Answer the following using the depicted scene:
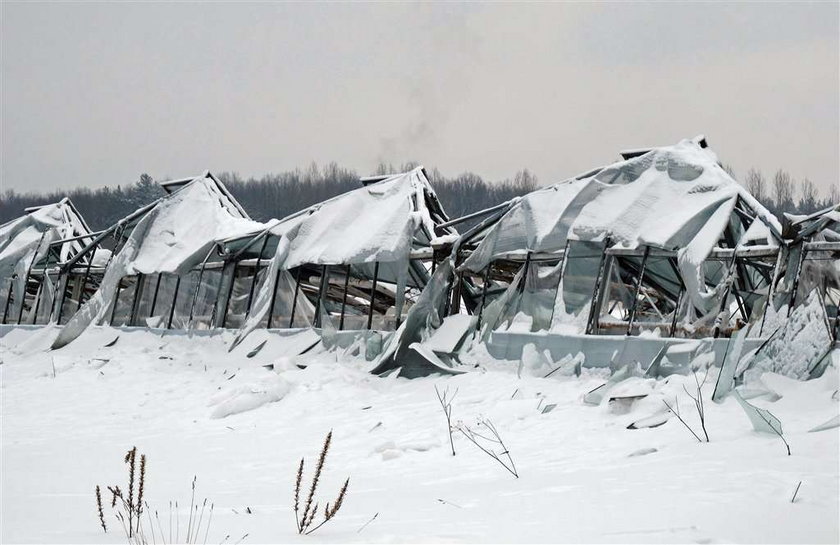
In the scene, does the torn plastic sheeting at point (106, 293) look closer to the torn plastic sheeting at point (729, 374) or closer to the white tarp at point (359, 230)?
the white tarp at point (359, 230)

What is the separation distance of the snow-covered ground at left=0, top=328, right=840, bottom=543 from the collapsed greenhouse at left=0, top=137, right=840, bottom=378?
757 mm

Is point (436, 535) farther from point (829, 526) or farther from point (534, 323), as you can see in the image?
point (534, 323)

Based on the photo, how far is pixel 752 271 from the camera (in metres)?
15.3

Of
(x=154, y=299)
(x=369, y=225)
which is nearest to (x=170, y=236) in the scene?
(x=154, y=299)

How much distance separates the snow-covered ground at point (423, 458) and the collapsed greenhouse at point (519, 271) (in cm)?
76

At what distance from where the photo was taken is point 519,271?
14.1 metres

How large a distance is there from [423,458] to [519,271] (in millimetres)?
7035

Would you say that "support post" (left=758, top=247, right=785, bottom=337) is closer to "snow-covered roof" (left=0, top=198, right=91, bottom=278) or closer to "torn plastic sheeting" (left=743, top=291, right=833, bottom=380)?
"torn plastic sheeting" (left=743, top=291, right=833, bottom=380)

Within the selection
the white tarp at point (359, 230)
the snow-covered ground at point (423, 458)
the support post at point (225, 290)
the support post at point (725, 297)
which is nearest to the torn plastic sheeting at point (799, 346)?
the snow-covered ground at point (423, 458)

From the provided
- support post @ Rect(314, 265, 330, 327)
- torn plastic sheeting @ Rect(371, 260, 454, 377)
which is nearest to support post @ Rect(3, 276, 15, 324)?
support post @ Rect(314, 265, 330, 327)

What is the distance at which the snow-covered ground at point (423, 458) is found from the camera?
14.6ft

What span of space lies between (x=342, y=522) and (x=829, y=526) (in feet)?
8.87

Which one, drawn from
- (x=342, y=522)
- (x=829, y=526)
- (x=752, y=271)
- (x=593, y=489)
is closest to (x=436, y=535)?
(x=342, y=522)

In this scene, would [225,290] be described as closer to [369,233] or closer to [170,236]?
[170,236]
